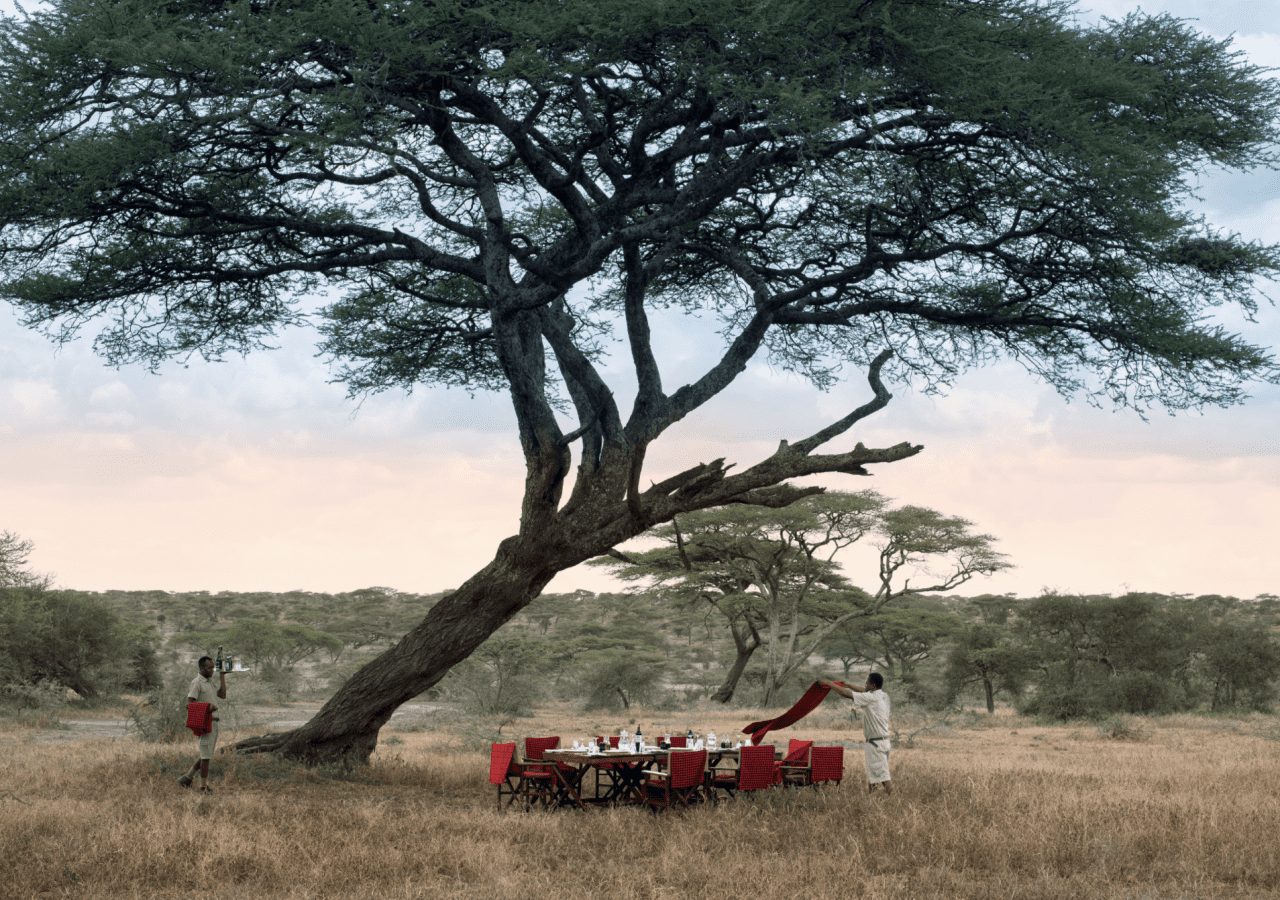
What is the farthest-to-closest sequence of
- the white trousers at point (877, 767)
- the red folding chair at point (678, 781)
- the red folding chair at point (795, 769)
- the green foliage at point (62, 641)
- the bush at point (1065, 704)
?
the bush at point (1065, 704), the green foliage at point (62, 641), the red folding chair at point (795, 769), the white trousers at point (877, 767), the red folding chair at point (678, 781)

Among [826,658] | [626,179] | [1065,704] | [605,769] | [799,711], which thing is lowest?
[1065,704]

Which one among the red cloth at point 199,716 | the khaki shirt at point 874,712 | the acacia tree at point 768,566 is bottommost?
the red cloth at point 199,716

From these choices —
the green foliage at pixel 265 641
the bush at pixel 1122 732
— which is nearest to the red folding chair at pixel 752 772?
the bush at pixel 1122 732

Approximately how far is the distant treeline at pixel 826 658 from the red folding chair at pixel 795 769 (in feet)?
62.5

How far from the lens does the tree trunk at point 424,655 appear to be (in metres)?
12.9

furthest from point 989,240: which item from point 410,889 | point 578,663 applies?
point 578,663

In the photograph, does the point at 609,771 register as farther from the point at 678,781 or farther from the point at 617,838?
the point at 617,838

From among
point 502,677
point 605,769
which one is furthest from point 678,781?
point 502,677

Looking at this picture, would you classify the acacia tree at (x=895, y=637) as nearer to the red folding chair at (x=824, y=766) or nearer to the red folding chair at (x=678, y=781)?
the red folding chair at (x=824, y=766)

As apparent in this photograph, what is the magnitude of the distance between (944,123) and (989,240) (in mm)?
1851

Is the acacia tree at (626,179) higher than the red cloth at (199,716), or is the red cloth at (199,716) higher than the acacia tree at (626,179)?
the acacia tree at (626,179)

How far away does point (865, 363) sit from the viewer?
1609cm

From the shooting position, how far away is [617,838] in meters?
9.32

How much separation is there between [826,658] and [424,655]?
35.1 metres
